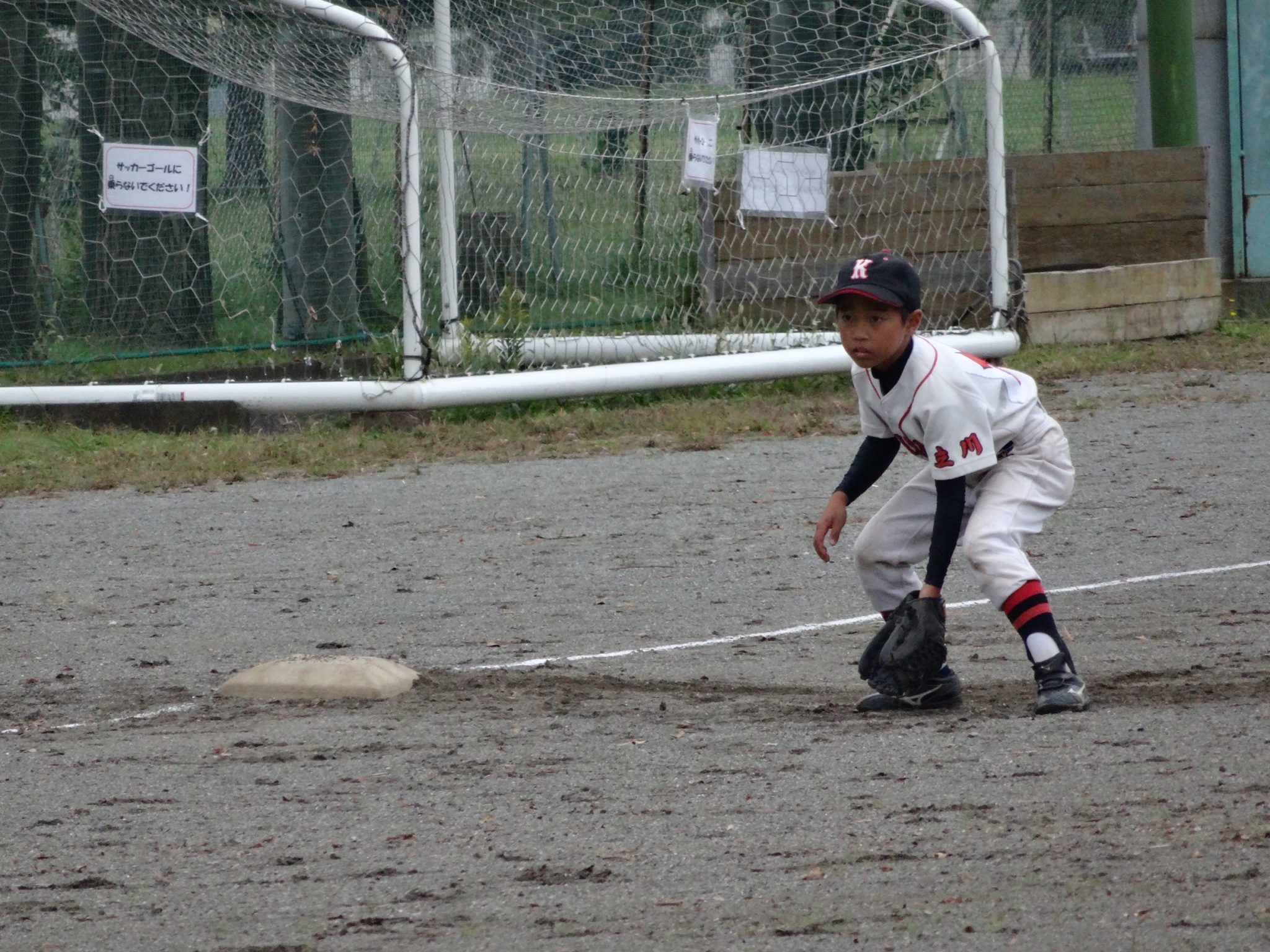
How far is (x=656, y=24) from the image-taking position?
12.3 m

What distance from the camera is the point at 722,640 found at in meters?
5.64

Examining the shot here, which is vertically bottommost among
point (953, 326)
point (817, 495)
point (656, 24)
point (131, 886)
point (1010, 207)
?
point (131, 886)

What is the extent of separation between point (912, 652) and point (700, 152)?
25.5ft

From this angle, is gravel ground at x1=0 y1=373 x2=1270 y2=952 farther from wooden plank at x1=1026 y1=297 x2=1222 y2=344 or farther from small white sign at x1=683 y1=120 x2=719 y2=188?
wooden plank at x1=1026 y1=297 x2=1222 y2=344

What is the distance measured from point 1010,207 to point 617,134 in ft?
10.2

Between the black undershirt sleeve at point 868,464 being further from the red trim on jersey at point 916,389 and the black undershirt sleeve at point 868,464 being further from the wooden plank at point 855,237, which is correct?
the wooden plank at point 855,237

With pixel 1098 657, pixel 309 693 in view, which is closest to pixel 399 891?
pixel 309 693

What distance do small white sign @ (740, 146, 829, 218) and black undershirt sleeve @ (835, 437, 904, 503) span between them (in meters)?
7.59

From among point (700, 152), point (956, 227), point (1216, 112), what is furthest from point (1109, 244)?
point (700, 152)

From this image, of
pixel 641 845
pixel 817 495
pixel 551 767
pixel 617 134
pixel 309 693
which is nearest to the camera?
pixel 641 845

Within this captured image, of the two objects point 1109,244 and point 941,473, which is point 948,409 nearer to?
point 941,473

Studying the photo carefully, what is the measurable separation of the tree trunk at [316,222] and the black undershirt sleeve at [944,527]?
7152 millimetres

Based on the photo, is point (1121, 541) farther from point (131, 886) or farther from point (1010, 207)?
point (1010, 207)

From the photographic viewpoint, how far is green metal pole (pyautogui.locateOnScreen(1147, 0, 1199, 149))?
555 inches
